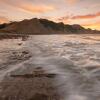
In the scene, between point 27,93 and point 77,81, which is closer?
point 27,93

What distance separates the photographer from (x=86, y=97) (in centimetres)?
326

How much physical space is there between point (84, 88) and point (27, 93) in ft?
3.57

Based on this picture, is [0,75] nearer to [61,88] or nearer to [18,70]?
[18,70]

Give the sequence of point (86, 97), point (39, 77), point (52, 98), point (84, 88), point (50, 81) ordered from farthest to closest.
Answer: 1. point (39, 77)
2. point (50, 81)
3. point (84, 88)
4. point (86, 97)
5. point (52, 98)

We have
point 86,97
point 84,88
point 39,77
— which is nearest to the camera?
point 86,97

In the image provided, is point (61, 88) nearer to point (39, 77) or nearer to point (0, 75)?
point (39, 77)

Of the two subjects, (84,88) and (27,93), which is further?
(84,88)

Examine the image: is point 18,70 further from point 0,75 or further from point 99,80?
point 99,80

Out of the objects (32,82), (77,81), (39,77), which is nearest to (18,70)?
Result: (39,77)

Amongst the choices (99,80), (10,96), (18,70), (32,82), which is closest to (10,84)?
(32,82)

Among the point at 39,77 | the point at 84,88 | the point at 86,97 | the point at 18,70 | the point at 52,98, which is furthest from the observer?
the point at 18,70

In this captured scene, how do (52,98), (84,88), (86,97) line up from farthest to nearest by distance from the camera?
(84,88) → (86,97) → (52,98)

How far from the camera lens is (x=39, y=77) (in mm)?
4203

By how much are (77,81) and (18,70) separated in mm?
1595
